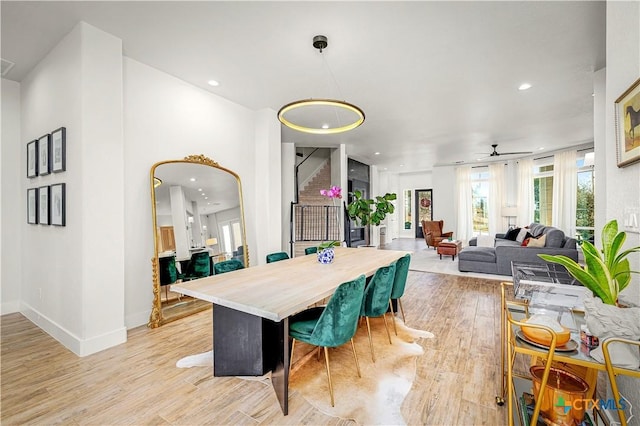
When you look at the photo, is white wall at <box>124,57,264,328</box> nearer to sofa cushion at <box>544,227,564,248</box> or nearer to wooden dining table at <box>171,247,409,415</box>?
→ wooden dining table at <box>171,247,409,415</box>

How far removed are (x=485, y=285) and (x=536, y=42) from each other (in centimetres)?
374

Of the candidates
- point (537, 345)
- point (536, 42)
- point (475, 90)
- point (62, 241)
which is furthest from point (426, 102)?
point (62, 241)

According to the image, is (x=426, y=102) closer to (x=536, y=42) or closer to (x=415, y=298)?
(x=536, y=42)

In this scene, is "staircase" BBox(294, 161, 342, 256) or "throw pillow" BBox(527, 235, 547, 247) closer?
"throw pillow" BBox(527, 235, 547, 247)

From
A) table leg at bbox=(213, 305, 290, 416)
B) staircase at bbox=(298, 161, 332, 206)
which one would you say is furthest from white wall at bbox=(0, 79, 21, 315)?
staircase at bbox=(298, 161, 332, 206)

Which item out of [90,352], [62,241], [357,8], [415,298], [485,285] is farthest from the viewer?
[485,285]

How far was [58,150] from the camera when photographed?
9.09 ft

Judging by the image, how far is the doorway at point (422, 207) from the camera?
39.9 ft

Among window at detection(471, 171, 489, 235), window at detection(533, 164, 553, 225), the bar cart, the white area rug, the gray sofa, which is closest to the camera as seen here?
the bar cart

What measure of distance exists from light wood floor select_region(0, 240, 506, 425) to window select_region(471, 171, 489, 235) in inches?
301

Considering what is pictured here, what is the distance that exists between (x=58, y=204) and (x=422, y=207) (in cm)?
1198

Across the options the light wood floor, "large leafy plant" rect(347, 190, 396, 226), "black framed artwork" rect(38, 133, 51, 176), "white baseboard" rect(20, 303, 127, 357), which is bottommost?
the light wood floor

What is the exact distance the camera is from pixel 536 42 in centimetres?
279

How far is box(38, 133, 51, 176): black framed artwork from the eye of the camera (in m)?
2.89
